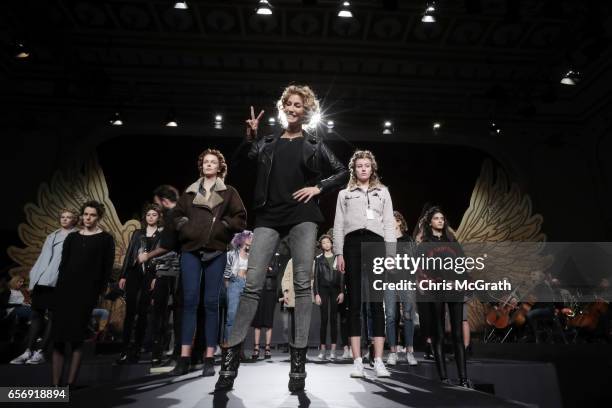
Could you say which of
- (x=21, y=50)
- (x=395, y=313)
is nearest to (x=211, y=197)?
(x=395, y=313)

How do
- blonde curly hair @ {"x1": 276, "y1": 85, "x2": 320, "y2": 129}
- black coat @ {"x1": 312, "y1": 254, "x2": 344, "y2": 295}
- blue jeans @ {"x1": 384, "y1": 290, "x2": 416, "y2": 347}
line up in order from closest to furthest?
blonde curly hair @ {"x1": 276, "y1": 85, "x2": 320, "y2": 129} < blue jeans @ {"x1": 384, "y1": 290, "x2": 416, "y2": 347} < black coat @ {"x1": 312, "y1": 254, "x2": 344, "y2": 295}

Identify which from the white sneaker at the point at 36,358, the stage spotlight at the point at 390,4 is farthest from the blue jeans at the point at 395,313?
the stage spotlight at the point at 390,4

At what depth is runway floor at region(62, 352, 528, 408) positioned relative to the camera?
1943mm

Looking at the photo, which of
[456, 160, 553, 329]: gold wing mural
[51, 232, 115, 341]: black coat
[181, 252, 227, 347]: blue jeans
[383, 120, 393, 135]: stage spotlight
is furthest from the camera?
[383, 120, 393, 135]: stage spotlight

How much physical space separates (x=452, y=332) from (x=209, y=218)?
82.3 inches

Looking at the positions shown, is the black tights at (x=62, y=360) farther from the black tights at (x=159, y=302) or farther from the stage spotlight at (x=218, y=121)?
the stage spotlight at (x=218, y=121)

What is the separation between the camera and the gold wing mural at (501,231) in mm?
10570

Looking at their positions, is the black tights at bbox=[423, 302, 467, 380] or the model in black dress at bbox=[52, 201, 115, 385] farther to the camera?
the black tights at bbox=[423, 302, 467, 380]

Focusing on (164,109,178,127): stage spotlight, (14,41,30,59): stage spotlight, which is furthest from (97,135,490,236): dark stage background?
(14,41,30,59): stage spotlight

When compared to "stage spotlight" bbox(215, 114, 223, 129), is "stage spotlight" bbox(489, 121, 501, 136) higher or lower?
lower

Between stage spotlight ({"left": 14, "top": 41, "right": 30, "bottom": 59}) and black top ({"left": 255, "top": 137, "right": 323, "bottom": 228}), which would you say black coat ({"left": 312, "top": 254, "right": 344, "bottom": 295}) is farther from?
stage spotlight ({"left": 14, "top": 41, "right": 30, "bottom": 59})

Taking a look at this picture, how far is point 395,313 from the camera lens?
5457 mm

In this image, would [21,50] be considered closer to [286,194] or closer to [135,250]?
[135,250]

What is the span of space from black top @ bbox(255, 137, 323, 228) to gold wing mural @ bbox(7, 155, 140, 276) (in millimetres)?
8889
